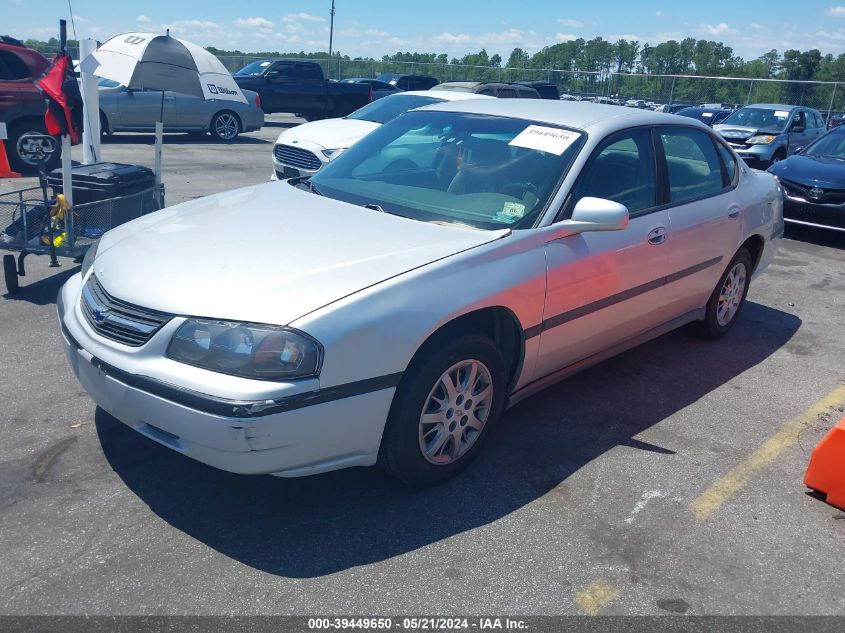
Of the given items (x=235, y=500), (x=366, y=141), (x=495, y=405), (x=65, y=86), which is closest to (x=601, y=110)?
(x=366, y=141)

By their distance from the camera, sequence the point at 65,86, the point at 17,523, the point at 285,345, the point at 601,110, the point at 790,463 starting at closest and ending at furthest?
the point at 285,345 < the point at 17,523 < the point at 790,463 < the point at 601,110 < the point at 65,86

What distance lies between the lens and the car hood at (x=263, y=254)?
3.04m

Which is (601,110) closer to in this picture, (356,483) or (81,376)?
(356,483)

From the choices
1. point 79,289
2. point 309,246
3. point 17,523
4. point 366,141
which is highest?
point 366,141

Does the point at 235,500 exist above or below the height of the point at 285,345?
below

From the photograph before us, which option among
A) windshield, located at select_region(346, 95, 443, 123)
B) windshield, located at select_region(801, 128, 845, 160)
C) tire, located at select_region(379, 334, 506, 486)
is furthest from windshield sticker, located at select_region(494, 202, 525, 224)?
windshield, located at select_region(801, 128, 845, 160)

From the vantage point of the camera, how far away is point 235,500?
3381mm

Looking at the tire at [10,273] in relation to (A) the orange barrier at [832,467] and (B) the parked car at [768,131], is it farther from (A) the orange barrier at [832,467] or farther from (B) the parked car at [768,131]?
(B) the parked car at [768,131]

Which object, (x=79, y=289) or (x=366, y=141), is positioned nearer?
(x=79, y=289)

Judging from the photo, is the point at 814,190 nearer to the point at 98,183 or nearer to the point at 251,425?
the point at 98,183

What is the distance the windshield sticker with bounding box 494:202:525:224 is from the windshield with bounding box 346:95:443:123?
23.6ft

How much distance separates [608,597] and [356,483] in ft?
4.07

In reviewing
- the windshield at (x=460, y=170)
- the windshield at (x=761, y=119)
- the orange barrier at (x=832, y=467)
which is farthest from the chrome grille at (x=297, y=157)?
the windshield at (x=761, y=119)

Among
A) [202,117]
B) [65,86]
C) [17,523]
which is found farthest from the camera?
[202,117]
